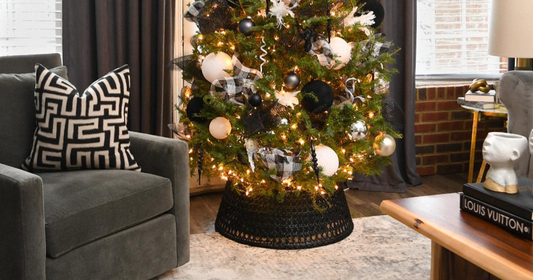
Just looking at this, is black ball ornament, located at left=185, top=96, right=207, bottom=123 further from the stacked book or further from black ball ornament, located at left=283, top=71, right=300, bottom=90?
the stacked book

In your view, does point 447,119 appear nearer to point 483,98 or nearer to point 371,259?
point 483,98

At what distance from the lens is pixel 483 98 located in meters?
3.63

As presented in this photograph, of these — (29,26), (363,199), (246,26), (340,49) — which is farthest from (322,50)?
(29,26)

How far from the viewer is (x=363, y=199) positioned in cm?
378

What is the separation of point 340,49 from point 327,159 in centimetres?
48

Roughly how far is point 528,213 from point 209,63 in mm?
1555

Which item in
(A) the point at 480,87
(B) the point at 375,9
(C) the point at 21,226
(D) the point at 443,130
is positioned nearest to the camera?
(C) the point at 21,226

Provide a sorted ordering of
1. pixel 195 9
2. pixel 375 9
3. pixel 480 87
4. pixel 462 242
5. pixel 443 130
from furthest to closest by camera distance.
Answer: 1. pixel 443 130
2. pixel 480 87
3. pixel 375 9
4. pixel 195 9
5. pixel 462 242

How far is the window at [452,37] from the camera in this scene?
4305mm

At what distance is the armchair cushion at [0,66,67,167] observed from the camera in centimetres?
251

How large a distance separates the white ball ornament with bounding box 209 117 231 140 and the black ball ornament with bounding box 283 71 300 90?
1.07 ft

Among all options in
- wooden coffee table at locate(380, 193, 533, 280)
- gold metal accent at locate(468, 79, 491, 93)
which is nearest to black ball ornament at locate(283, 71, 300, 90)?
wooden coffee table at locate(380, 193, 533, 280)

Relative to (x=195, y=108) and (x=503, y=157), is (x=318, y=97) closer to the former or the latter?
(x=195, y=108)

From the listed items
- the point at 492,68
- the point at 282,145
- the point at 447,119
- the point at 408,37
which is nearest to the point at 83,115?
the point at 282,145
